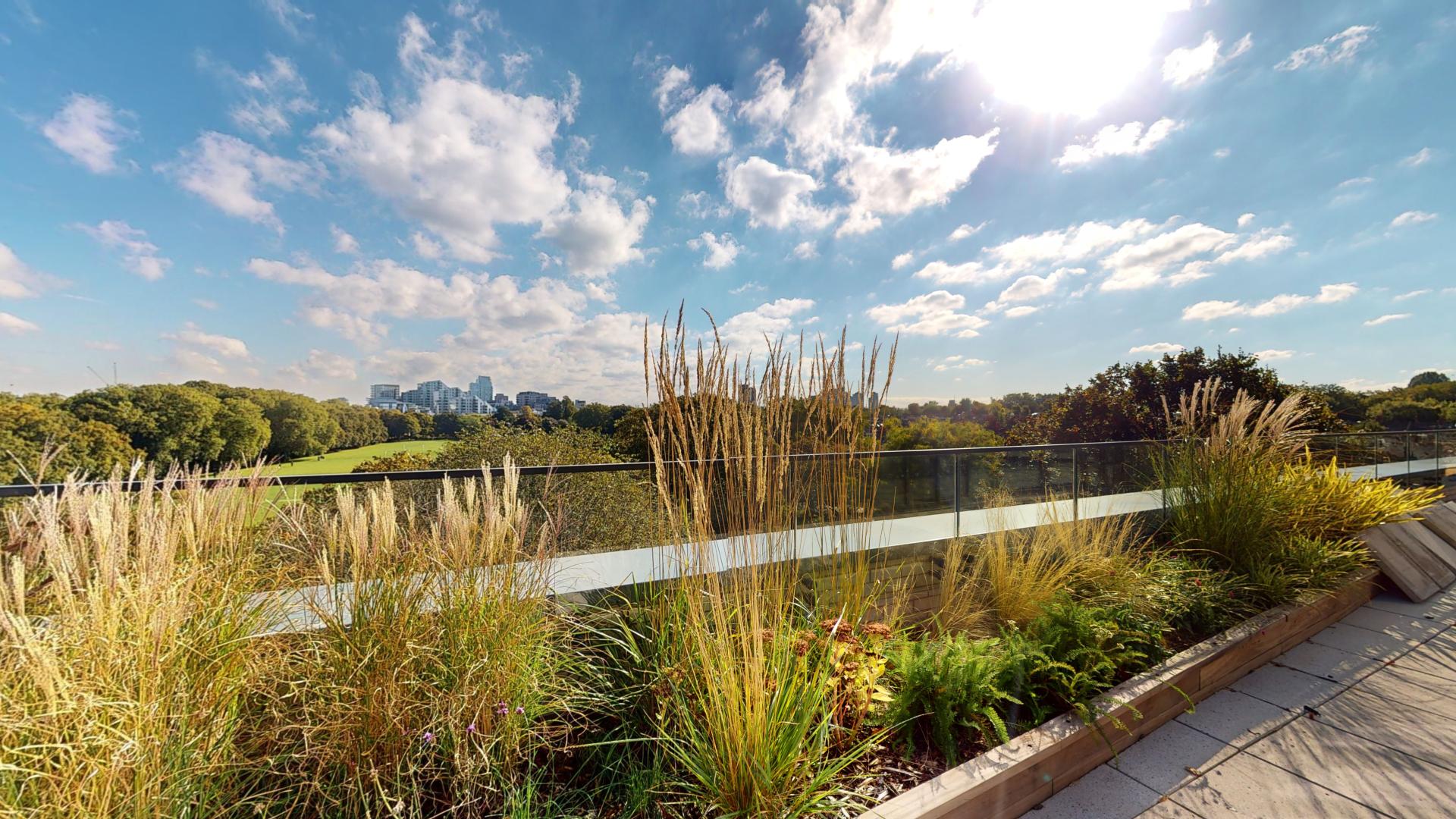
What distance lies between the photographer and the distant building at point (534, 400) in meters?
10.0

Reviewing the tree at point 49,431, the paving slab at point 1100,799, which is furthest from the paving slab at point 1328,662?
the tree at point 49,431

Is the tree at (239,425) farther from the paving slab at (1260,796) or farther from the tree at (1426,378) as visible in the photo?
the tree at (1426,378)

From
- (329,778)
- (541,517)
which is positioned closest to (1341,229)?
(541,517)

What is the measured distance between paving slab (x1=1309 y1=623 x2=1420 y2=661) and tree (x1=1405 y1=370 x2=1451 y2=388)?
34829 millimetres

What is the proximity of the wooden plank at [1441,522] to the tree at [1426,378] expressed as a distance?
3195 cm

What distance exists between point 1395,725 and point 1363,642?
1.20 metres

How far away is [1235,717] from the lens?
2.39m

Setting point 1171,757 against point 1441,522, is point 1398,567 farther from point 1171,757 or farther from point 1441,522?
point 1171,757

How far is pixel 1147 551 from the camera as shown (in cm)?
383

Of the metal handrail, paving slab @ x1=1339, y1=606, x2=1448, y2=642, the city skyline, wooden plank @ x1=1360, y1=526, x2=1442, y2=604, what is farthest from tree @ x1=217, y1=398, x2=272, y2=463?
wooden plank @ x1=1360, y1=526, x2=1442, y2=604

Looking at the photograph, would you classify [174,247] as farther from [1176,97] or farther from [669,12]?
[1176,97]

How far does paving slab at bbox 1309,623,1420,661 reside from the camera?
3021 mm

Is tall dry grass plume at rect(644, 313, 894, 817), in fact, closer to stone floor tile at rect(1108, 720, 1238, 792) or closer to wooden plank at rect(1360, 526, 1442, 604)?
stone floor tile at rect(1108, 720, 1238, 792)

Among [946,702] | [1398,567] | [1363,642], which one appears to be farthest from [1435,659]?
[946,702]
